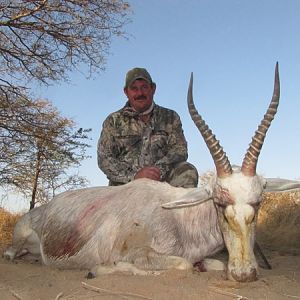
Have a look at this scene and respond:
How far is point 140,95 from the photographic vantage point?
650 cm

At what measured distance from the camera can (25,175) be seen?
1355 centimetres

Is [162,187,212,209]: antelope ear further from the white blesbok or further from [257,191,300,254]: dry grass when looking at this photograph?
[257,191,300,254]: dry grass

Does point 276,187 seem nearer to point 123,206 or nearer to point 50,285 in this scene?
point 123,206

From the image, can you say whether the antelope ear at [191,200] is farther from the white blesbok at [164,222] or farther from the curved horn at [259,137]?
the curved horn at [259,137]

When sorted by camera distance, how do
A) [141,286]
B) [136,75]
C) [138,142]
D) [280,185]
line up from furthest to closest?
[136,75] < [138,142] < [280,185] < [141,286]

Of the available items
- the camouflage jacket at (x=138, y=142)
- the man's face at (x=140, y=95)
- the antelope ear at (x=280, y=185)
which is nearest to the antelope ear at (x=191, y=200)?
the antelope ear at (x=280, y=185)

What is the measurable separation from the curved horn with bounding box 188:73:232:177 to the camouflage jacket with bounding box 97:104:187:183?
2.16m

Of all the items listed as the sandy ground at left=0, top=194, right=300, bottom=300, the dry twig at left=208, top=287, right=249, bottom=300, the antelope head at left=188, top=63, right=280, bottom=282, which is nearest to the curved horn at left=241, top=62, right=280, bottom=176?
the antelope head at left=188, top=63, right=280, bottom=282

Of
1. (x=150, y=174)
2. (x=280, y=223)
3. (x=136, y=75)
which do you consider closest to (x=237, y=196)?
(x=150, y=174)

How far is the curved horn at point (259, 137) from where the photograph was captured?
3666mm

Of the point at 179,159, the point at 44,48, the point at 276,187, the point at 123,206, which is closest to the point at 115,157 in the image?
the point at 179,159

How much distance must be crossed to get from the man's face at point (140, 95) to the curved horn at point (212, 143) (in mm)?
2551

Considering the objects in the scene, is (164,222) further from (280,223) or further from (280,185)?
(280,223)

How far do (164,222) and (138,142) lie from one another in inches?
94.0
